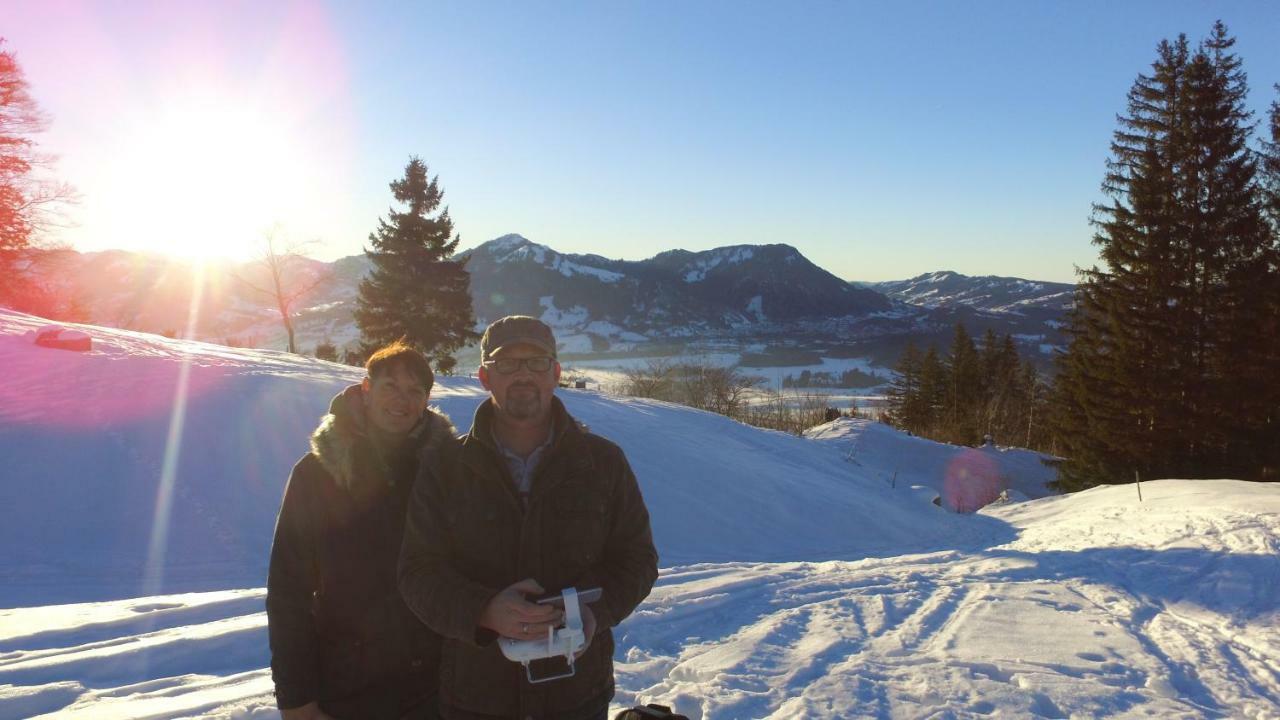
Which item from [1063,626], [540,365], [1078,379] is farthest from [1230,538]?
[1078,379]

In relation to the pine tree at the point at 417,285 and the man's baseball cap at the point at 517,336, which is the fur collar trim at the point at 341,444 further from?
the pine tree at the point at 417,285

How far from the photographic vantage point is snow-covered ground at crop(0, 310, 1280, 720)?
173 inches

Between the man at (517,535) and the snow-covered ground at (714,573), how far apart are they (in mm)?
2216

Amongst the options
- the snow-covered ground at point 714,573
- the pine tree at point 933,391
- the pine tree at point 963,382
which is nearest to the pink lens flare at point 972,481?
the snow-covered ground at point 714,573

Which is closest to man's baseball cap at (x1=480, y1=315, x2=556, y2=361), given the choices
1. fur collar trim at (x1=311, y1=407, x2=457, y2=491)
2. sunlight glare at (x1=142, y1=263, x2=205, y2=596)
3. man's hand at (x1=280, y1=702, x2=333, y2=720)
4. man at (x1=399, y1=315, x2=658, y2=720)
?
man at (x1=399, y1=315, x2=658, y2=720)

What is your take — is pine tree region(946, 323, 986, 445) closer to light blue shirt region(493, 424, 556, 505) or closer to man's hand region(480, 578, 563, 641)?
light blue shirt region(493, 424, 556, 505)

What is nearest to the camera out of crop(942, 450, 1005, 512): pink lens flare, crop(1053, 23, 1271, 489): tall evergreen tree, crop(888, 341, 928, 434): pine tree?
crop(1053, 23, 1271, 489): tall evergreen tree

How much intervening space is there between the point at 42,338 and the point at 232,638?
11.9 meters

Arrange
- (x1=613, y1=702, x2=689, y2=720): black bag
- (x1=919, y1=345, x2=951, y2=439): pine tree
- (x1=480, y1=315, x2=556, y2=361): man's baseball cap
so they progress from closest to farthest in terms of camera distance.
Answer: (x1=480, y1=315, x2=556, y2=361): man's baseball cap < (x1=613, y1=702, x2=689, y2=720): black bag < (x1=919, y1=345, x2=951, y2=439): pine tree

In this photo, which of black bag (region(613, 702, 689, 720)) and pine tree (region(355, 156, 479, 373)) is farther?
pine tree (region(355, 156, 479, 373))

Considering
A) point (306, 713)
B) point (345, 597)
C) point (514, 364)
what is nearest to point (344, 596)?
point (345, 597)

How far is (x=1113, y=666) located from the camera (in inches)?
192

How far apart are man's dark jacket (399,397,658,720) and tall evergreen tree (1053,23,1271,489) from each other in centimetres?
2598

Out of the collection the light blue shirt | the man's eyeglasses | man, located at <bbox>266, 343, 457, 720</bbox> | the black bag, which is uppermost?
the man's eyeglasses
